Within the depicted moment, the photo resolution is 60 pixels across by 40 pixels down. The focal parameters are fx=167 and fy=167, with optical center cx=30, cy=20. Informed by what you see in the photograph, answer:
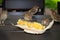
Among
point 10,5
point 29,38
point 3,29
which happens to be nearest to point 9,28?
point 3,29

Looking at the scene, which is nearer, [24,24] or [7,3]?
[24,24]

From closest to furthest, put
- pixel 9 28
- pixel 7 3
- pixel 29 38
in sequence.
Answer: pixel 29 38
pixel 9 28
pixel 7 3

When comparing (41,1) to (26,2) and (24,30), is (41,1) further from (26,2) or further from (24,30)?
(24,30)

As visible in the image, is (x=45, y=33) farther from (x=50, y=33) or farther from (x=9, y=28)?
(x=9, y=28)

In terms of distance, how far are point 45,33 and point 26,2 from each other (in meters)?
1.29

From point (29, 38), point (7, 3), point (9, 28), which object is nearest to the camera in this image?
point (29, 38)

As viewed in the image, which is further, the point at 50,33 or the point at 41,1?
the point at 41,1

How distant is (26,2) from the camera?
6.79ft

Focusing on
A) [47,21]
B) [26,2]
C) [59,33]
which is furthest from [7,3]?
[59,33]

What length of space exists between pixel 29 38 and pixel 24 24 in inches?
4.5

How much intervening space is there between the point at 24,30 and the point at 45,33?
104mm

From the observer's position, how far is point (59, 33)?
80 centimetres

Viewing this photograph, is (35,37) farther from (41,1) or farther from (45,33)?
(41,1)

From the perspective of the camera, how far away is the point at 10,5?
2053mm
